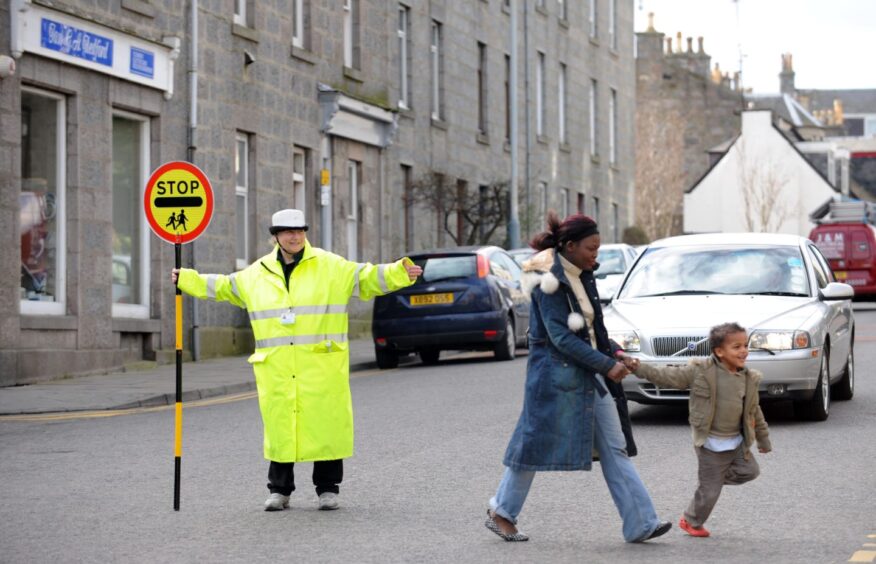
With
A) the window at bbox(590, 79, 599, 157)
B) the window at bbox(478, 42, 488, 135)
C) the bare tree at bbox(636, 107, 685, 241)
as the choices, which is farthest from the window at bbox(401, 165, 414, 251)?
the bare tree at bbox(636, 107, 685, 241)

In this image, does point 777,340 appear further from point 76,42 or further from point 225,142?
point 225,142

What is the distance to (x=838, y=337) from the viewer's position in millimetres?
14609

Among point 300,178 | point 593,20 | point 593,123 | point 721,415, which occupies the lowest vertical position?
point 721,415

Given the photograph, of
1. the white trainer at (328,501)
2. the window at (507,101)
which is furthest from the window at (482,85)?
the white trainer at (328,501)

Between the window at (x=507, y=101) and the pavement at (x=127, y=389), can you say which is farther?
the window at (x=507, y=101)

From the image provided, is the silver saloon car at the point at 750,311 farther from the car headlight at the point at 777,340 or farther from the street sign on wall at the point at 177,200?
the street sign on wall at the point at 177,200

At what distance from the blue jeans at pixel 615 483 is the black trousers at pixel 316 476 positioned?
161cm

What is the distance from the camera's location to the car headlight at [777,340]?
43.3 ft

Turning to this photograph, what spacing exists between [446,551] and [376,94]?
24.8 meters

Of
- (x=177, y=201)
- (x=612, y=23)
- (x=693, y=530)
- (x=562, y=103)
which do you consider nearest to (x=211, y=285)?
(x=177, y=201)

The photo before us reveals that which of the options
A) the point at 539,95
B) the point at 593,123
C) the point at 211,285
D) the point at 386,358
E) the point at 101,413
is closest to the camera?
the point at 211,285

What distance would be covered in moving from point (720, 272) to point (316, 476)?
5921 mm

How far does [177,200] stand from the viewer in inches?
436

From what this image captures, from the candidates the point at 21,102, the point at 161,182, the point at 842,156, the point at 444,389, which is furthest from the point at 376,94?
the point at 842,156
